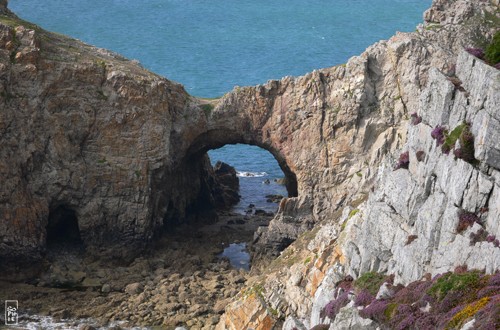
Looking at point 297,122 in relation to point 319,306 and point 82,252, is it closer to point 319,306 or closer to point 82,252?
point 82,252

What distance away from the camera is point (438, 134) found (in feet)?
183

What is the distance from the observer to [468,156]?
52.3 metres

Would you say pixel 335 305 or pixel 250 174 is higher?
pixel 250 174

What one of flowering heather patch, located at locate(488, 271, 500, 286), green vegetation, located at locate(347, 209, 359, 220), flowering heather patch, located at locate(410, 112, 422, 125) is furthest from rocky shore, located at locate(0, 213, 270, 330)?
flowering heather patch, located at locate(488, 271, 500, 286)

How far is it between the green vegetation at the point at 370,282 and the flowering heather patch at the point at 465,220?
5.57 meters

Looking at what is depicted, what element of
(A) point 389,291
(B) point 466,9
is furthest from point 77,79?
(A) point 389,291

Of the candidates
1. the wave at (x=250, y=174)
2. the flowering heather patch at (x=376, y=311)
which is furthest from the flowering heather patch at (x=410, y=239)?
the wave at (x=250, y=174)

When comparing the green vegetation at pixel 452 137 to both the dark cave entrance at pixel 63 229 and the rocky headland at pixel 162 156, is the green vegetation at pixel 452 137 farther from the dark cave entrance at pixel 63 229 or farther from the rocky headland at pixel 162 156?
the dark cave entrance at pixel 63 229

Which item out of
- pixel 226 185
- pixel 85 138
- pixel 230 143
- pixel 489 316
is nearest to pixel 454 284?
pixel 489 316

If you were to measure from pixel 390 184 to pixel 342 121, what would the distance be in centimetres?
2861

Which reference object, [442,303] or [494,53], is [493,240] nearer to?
[442,303]

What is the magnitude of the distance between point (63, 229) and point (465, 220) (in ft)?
150

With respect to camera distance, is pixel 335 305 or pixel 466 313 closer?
pixel 466 313

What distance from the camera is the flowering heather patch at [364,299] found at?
5210cm
